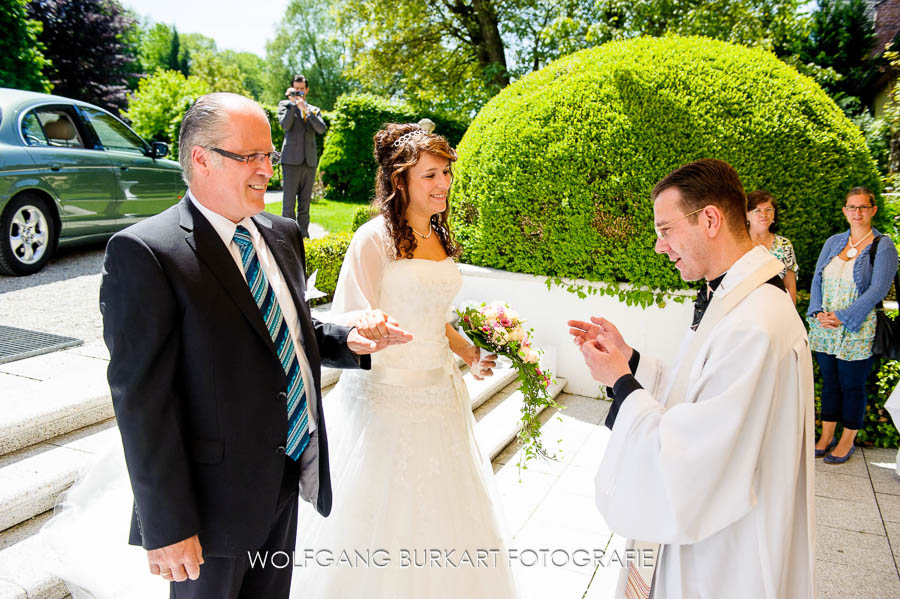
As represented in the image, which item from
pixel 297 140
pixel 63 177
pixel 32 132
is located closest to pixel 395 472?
pixel 63 177

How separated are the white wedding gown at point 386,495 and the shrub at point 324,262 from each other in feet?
13.9

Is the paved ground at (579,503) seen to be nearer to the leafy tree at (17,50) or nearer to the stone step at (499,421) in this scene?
the stone step at (499,421)

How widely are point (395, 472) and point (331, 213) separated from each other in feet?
39.0

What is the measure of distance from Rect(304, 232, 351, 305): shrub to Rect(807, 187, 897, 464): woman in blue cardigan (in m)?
5.04

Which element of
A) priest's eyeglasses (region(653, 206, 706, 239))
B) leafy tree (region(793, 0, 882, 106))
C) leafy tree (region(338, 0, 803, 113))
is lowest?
priest's eyeglasses (region(653, 206, 706, 239))

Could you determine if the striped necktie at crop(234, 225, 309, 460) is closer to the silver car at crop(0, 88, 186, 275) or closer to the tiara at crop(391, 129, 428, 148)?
the tiara at crop(391, 129, 428, 148)

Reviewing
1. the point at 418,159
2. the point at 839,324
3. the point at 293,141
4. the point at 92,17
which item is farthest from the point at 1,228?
the point at 92,17

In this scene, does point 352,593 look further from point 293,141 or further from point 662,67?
point 293,141

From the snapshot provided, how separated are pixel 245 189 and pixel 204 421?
766 mm

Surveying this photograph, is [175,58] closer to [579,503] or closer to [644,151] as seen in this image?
[644,151]

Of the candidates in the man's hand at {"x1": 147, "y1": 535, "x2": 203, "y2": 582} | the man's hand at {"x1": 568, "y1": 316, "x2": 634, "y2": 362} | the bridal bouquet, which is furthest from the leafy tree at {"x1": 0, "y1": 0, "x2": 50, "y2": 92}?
the man's hand at {"x1": 568, "y1": 316, "x2": 634, "y2": 362}

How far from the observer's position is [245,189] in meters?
1.97

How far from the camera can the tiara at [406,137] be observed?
2.98m

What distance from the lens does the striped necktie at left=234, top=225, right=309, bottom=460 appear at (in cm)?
206
